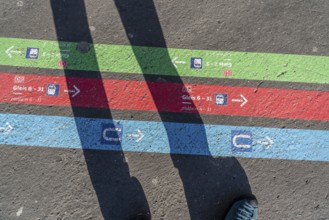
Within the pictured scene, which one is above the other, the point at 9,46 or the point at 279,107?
the point at 9,46

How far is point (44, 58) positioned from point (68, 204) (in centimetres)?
193

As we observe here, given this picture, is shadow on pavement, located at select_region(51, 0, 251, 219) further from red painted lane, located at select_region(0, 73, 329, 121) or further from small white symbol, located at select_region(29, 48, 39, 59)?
small white symbol, located at select_region(29, 48, 39, 59)

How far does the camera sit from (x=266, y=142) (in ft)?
11.8

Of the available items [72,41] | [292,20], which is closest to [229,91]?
[292,20]

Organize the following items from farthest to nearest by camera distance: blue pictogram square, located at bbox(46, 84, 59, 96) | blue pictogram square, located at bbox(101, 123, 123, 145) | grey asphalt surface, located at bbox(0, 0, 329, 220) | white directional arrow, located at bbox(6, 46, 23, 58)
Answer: white directional arrow, located at bbox(6, 46, 23, 58) < blue pictogram square, located at bbox(46, 84, 59, 96) < blue pictogram square, located at bbox(101, 123, 123, 145) < grey asphalt surface, located at bbox(0, 0, 329, 220)

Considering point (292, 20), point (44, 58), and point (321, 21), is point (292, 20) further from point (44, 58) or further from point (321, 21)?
point (44, 58)

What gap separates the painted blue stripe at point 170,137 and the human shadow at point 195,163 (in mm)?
13

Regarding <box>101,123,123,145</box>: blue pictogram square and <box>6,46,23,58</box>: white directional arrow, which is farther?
<box>6,46,23,58</box>: white directional arrow

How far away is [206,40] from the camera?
3.86m

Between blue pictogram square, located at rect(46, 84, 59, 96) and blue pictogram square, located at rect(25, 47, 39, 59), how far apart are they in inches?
18.3

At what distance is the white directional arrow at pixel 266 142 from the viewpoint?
358 cm

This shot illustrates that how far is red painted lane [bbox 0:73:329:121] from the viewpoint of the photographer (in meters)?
3.67

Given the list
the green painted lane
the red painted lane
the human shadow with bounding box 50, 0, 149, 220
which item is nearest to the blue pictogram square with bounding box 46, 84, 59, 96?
the red painted lane

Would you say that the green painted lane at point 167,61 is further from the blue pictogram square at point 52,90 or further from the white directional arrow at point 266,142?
the white directional arrow at point 266,142
